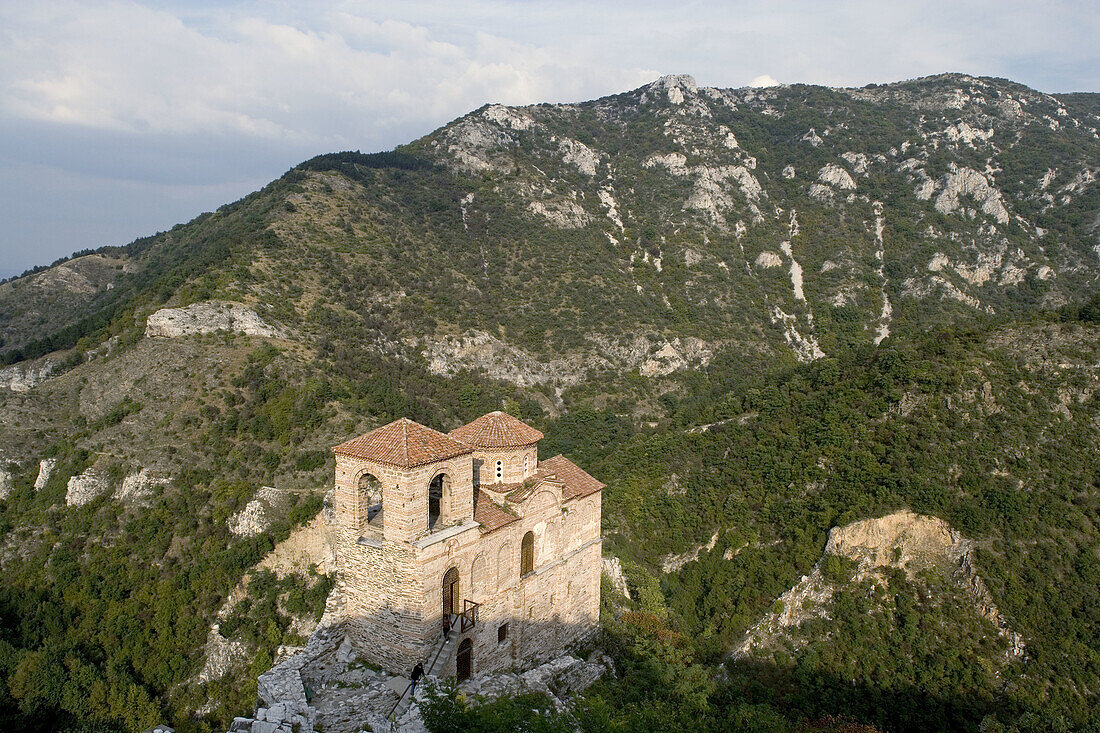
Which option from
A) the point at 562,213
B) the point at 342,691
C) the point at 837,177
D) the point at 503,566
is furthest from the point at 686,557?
the point at 837,177

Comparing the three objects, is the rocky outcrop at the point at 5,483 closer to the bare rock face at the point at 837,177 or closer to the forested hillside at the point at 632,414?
the forested hillside at the point at 632,414

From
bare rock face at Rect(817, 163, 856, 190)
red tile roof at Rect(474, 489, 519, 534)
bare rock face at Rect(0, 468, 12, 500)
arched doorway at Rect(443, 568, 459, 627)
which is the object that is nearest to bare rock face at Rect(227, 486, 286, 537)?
bare rock face at Rect(0, 468, 12, 500)

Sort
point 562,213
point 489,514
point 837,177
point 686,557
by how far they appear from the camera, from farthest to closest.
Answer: point 837,177
point 562,213
point 686,557
point 489,514

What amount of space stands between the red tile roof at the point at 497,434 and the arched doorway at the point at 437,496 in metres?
1.65

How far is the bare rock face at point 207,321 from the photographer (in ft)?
133

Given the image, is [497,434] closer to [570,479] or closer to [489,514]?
[489,514]

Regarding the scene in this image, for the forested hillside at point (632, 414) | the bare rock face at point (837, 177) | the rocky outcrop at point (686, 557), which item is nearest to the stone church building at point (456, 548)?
the forested hillside at point (632, 414)

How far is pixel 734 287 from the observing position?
234ft

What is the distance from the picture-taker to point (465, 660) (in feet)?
60.7

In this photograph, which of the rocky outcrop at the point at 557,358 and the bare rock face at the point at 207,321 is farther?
the rocky outcrop at the point at 557,358

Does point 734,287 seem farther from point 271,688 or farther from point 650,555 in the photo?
point 271,688

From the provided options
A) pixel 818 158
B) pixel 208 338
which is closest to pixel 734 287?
pixel 818 158

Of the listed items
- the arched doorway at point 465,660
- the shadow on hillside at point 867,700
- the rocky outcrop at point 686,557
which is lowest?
the shadow on hillside at point 867,700

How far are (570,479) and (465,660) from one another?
6.99 m
